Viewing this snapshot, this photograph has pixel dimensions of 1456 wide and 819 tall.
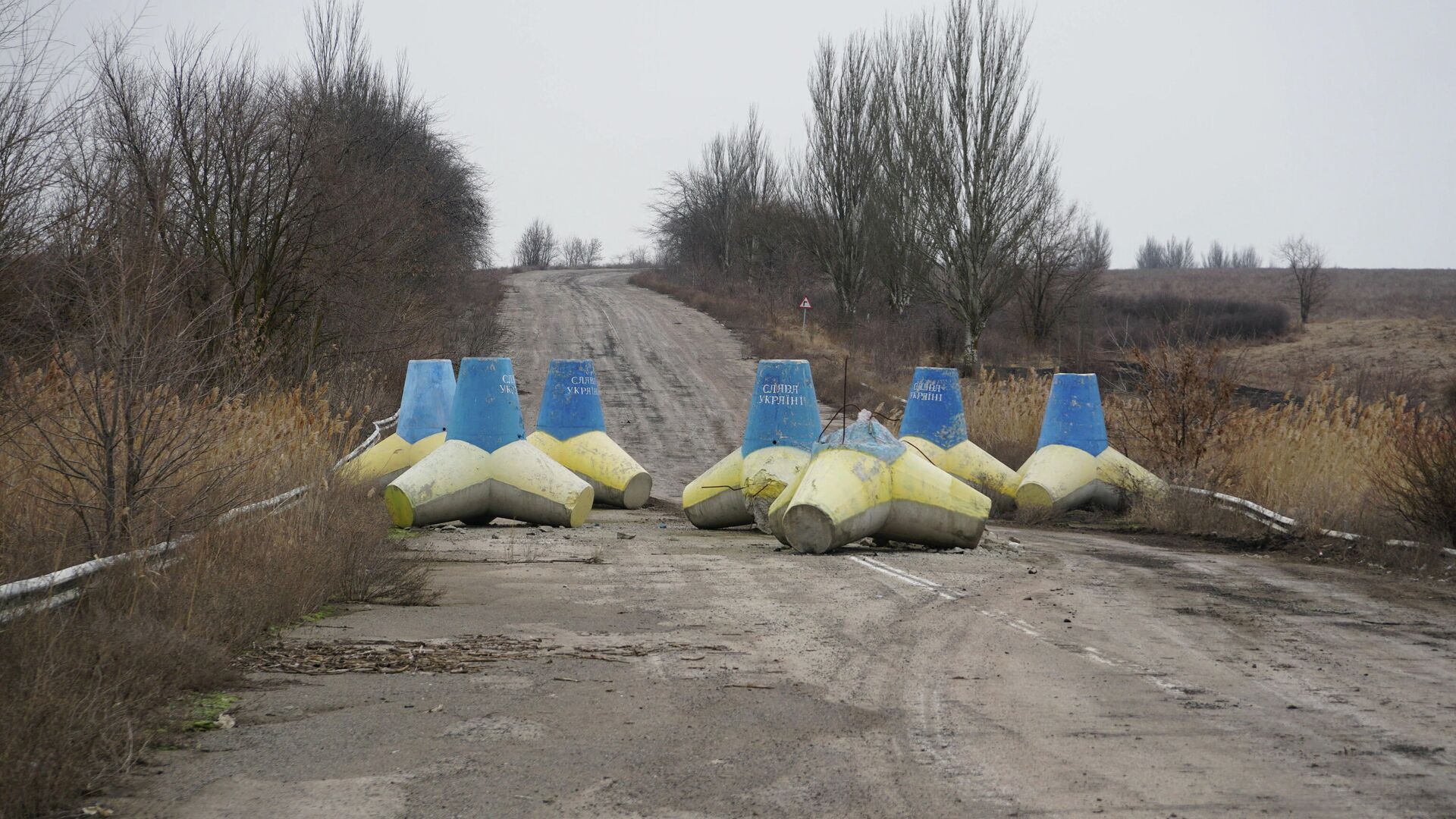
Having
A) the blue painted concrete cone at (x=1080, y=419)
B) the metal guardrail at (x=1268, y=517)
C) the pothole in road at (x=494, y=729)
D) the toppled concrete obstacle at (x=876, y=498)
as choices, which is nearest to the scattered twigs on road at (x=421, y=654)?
the pothole in road at (x=494, y=729)

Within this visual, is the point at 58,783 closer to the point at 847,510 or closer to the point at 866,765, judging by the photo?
the point at 866,765

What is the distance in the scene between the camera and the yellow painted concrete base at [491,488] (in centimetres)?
1490

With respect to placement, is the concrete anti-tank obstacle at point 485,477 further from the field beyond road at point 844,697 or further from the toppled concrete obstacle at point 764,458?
the field beyond road at point 844,697

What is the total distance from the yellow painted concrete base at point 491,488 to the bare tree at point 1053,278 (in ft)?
110

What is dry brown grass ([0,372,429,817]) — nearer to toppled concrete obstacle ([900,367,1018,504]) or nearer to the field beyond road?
the field beyond road

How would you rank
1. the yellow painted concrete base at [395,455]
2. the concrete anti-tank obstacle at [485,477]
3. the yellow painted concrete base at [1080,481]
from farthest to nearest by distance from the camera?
the yellow painted concrete base at [1080,481]
the yellow painted concrete base at [395,455]
the concrete anti-tank obstacle at [485,477]

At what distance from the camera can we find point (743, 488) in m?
15.9

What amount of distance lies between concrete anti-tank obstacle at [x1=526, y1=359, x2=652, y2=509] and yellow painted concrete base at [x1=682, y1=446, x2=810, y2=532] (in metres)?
2.67

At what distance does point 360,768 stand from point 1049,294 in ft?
158

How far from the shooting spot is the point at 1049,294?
50.6 m

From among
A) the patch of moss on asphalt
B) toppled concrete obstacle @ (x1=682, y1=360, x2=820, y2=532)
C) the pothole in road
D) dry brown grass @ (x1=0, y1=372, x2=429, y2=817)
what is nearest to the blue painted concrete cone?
toppled concrete obstacle @ (x1=682, y1=360, x2=820, y2=532)

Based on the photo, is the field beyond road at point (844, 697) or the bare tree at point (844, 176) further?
the bare tree at point (844, 176)

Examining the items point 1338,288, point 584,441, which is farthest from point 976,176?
point 1338,288

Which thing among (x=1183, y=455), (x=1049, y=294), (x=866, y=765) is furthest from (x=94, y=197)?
(x=1049, y=294)
